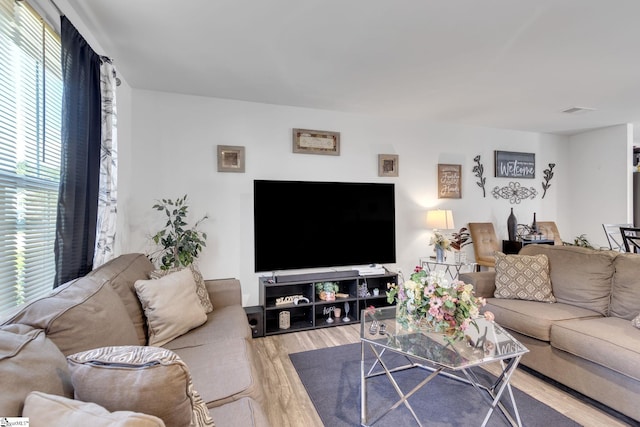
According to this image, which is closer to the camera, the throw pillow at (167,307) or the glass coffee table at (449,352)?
the glass coffee table at (449,352)

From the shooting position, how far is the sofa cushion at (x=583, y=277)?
236 cm

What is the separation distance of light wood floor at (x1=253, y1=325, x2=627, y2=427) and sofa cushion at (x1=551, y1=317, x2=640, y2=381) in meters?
0.31

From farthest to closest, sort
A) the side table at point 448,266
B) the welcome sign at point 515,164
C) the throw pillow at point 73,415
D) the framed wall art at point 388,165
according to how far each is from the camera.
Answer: the welcome sign at point 515,164 → the framed wall art at point 388,165 → the side table at point 448,266 → the throw pillow at point 73,415

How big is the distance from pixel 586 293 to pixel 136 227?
3996 mm

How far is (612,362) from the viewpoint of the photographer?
1.78 m

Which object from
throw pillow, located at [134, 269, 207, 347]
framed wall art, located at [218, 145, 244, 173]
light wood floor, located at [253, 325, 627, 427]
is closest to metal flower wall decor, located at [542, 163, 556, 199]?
light wood floor, located at [253, 325, 627, 427]

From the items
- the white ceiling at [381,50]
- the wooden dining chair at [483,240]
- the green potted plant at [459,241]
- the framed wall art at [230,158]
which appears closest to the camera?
the white ceiling at [381,50]

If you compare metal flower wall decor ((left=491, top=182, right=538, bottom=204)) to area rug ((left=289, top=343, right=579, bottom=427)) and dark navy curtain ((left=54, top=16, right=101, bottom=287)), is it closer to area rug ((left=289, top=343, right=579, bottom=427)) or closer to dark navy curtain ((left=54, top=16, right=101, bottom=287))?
area rug ((left=289, top=343, right=579, bottom=427))

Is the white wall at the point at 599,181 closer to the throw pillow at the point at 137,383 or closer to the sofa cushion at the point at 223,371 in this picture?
the sofa cushion at the point at 223,371

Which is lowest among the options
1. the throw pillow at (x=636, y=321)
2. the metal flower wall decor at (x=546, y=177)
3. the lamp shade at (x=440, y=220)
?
the throw pillow at (x=636, y=321)

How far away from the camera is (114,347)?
996 mm

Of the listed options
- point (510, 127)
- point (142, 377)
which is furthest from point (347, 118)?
point (142, 377)

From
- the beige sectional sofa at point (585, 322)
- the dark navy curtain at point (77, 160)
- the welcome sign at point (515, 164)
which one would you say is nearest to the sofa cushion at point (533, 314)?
the beige sectional sofa at point (585, 322)

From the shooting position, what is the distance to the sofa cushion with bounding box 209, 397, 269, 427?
115 cm
